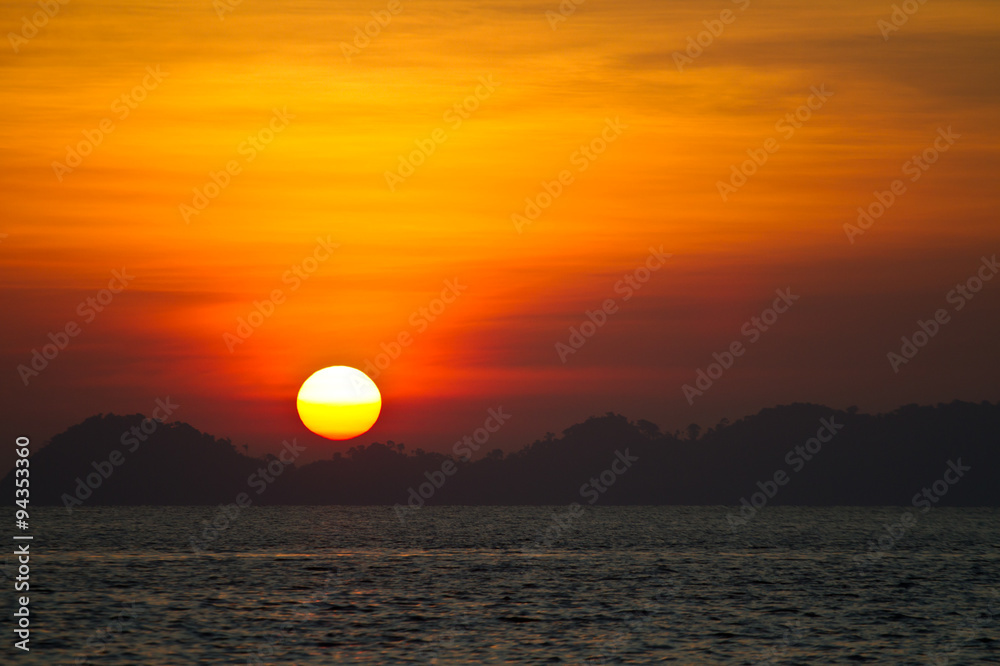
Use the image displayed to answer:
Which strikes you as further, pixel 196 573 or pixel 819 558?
pixel 819 558

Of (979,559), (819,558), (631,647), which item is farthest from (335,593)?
(979,559)

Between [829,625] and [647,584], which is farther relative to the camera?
[647,584]

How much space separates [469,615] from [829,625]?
74.3ft

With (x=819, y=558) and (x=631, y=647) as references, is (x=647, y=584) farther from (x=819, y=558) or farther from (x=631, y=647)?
(x=819, y=558)

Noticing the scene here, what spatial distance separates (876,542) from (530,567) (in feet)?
342

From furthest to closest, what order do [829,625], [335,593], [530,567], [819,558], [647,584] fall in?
[819,558] → [530,567] → [647,584] → [335,593] → [829,625]

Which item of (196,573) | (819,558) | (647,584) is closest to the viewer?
(647,584)

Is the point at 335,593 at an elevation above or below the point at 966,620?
above

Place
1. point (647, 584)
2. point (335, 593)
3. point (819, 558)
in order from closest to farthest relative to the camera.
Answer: point (335, 593)
point (647, 584)
point (819, 558)

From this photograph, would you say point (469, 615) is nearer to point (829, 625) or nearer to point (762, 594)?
point (829, 625)

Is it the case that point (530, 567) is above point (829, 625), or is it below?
above

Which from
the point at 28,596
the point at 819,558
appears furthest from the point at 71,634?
the point at 819,558

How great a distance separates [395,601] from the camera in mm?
79375

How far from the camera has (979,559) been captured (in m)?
145
